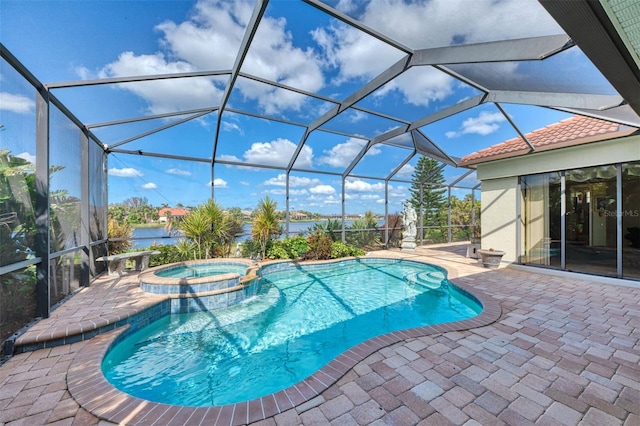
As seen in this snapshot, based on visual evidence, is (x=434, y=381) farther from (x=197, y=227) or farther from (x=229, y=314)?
(x=197, y=227)

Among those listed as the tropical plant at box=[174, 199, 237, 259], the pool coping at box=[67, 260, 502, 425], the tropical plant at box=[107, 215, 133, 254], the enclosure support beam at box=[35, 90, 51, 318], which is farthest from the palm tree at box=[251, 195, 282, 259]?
the pool coping at box=[67, 260, 502, 425]

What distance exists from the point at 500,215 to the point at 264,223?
781cm

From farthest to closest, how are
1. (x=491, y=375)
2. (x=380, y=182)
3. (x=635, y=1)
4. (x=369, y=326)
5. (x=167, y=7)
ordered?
(x=380, y=182) < (x=369, y=326) < (x=167, y=7) < (x=491, y=375) < (x=635, y=1)

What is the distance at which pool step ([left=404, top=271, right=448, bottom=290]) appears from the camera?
6.96 meters

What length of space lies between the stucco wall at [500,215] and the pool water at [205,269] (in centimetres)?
803

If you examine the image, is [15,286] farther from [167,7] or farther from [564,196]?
[564,196]

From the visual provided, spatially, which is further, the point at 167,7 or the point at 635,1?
the point at 167,7

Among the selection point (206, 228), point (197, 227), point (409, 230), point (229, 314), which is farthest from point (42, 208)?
point (409, 230)

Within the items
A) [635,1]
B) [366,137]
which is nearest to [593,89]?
[635,1]

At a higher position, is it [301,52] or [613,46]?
[301,52]

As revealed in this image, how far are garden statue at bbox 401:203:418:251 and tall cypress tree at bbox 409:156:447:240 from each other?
1212 mm

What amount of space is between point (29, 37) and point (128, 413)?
4.79 meters

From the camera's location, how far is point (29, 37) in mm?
3412

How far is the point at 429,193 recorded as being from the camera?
15031 mm
